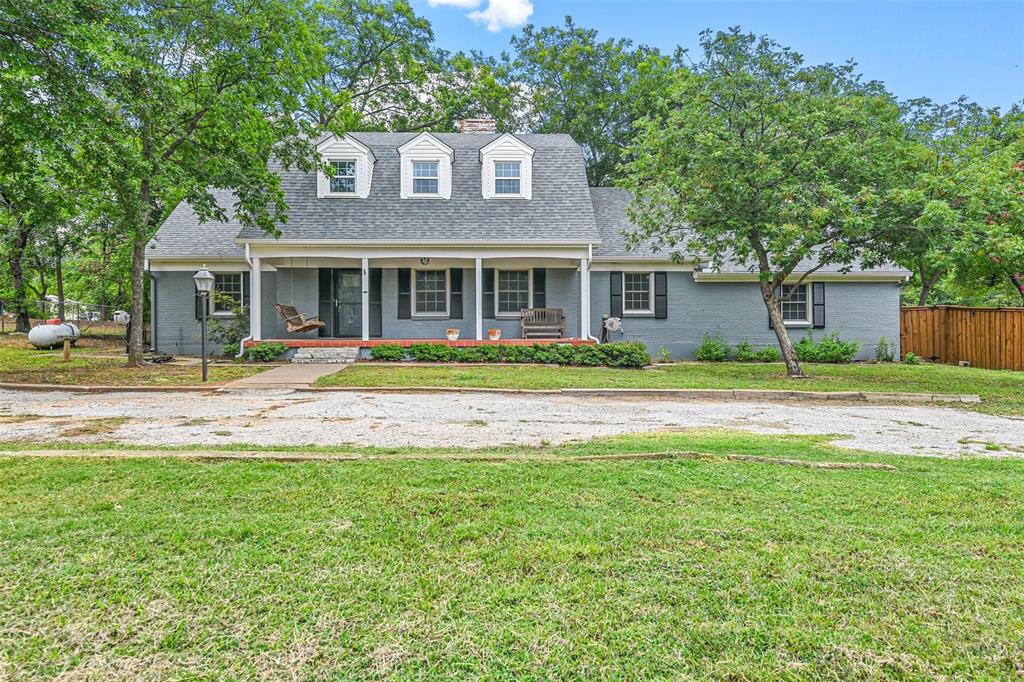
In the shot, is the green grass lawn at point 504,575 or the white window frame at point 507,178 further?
the white window frame at point 507,178

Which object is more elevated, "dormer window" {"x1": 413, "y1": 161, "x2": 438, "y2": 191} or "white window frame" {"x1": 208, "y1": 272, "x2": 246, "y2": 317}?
"dormer window" {"x1": 413, "y1": 161, "x2": 438, "y2": 191}

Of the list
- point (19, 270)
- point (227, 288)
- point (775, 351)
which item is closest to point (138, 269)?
point (227, 288)

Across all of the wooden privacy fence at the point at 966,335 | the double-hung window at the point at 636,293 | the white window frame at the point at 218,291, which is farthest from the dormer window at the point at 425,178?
the wooden privacy fence at the point at 966,335

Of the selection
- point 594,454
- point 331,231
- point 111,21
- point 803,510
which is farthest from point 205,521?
point 331,231

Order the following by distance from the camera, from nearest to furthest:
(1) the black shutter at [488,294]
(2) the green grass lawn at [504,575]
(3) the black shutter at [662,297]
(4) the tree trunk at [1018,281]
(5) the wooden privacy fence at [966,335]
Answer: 1. (2) the green grass lawn at [504,575]
2. (5) the wooden privacy fence at [966,335]
3. (1) the black shutter at [488,294]
4. (3) the black shutter at [662,297]
5. (4) the tree trunk at [1018,281]

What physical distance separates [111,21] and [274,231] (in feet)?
15.3

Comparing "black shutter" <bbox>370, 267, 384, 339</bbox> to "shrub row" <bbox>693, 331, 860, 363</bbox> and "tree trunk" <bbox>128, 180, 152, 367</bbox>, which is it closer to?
"tree trunk" <bbox>128, 180, 152, 367</bbox>

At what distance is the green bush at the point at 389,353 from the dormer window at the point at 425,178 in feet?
15.8

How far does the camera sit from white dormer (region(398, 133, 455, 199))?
15352mm

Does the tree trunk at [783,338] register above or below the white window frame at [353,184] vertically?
below

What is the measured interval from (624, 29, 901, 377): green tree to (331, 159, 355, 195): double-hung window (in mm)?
8081

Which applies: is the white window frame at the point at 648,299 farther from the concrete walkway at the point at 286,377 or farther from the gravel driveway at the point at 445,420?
the concrete walkway at the point at 286,377

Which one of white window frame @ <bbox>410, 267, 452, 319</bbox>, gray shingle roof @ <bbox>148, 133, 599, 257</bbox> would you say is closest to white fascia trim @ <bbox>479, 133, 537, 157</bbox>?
gray shingle roof @ <bbox>148, 133, 599, 257</bbox>

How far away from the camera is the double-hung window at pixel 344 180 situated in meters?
15.2
